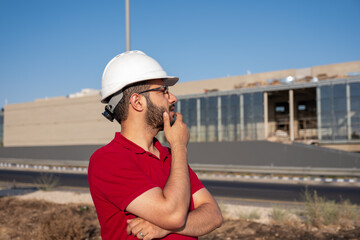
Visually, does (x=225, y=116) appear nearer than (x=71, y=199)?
No

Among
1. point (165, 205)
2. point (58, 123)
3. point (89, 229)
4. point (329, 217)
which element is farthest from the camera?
point (58, 123)

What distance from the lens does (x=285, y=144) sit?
26000 millimetres

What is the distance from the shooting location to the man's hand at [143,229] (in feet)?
6.32

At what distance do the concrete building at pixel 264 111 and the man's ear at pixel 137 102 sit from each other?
27020 mm

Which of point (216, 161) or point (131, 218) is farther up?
point (131, 218)

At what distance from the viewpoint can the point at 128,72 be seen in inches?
89.0

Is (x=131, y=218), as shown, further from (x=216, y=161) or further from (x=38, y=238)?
(x=216, y=161)

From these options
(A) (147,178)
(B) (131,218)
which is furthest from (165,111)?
(B) (131,218)

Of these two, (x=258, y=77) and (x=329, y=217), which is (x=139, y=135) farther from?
(x=258, y=77)

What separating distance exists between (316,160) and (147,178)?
24495 mm

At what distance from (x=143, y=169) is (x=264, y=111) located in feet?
101

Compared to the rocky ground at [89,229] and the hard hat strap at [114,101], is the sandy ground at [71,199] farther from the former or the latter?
the hard hat strap at [114,101]

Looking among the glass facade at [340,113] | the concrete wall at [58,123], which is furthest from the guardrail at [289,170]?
the concrete wall at [58,123]

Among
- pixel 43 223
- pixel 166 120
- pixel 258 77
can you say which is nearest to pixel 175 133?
pixel 166 120
